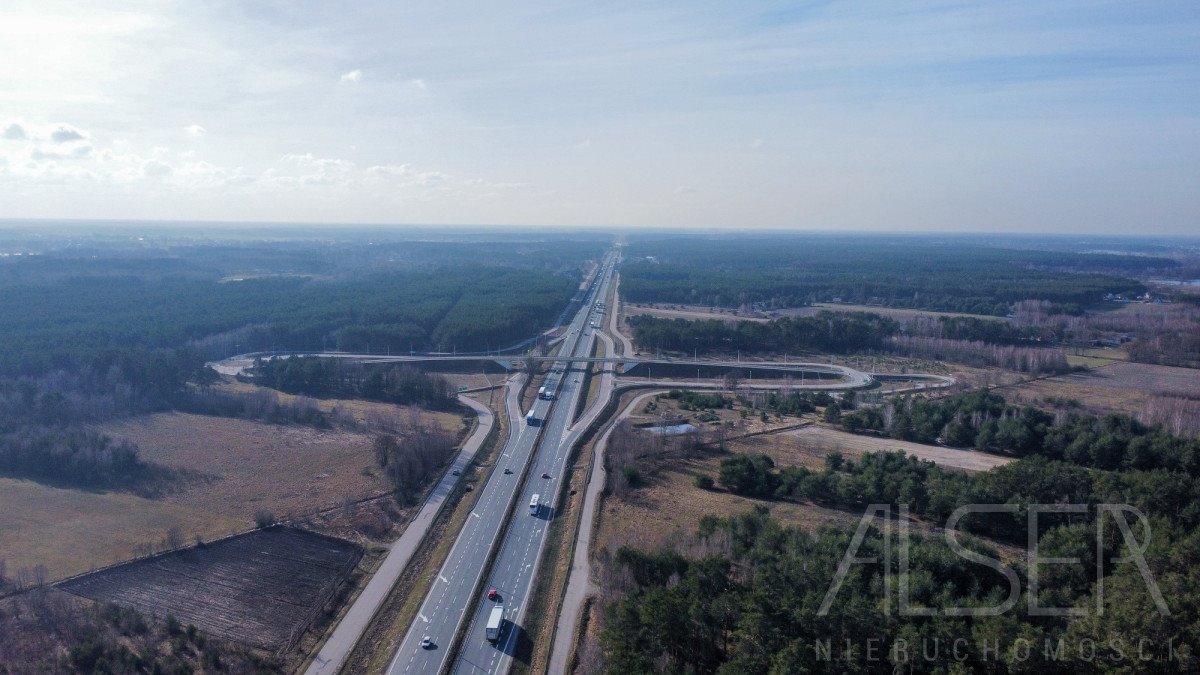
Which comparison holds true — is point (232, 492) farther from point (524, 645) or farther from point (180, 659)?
point (524, 645)

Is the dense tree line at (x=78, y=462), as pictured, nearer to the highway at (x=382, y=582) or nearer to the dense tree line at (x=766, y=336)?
the highway at (x=382, y=582)

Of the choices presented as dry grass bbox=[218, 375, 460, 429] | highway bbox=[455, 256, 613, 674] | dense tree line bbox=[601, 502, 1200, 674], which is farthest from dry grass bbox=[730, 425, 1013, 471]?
dry grass bbox=[218, 375, 460, 429]

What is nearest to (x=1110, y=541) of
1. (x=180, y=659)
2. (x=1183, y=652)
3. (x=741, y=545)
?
(x=1183, y=652)

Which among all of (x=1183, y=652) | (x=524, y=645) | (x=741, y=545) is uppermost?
(x=1183, y=652)

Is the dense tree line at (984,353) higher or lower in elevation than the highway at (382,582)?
higher

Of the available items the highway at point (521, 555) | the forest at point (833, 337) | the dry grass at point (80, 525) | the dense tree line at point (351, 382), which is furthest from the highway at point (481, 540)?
the forest at point (833, 337)
